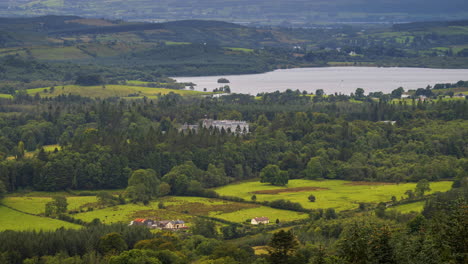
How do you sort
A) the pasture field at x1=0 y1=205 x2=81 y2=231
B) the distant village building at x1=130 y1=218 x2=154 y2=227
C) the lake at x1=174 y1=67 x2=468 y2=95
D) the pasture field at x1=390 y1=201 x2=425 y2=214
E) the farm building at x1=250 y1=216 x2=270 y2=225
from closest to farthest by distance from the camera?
the pasture field at x1=0 y1=205 x2=81 y2=231, the distant village building at x1=130 y1=218 x2=154 y2=227, the farm building at x1=250 y1=216 x2=270 y2=225, the pasture field at x1=390 y1=201 x2=425 y2=214, the lake at x1=174 y1=67 x2=468 y2=95

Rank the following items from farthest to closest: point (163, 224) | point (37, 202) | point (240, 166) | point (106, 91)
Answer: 1. point (106, 91)
2. point (240, 166)
3. point (37, 202)
4. point (163, 224)

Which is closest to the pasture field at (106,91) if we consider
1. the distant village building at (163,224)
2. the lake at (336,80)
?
the lake at (336,80)

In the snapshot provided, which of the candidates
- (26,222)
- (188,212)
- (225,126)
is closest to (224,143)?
(225,126)

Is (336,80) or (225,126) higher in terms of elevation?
(225,126)

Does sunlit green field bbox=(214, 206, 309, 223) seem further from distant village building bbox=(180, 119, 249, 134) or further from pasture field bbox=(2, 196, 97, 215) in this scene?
distant village building bbox=(180, 119, 249, 134)

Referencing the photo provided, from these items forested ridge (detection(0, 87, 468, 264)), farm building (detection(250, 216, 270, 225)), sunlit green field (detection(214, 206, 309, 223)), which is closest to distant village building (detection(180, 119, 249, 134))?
forested ridge (detection(0, 87, 468, 264))

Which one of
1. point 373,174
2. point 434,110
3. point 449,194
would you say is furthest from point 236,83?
point 449,194

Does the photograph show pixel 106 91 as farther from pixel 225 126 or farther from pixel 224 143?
pixel 224 143
